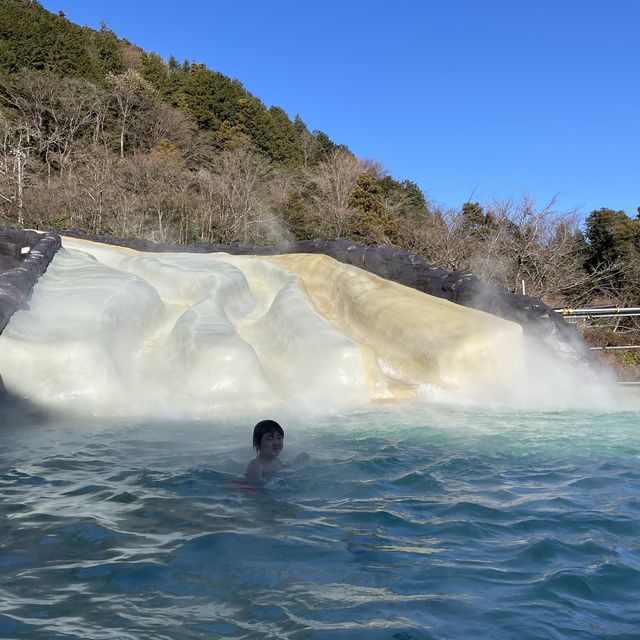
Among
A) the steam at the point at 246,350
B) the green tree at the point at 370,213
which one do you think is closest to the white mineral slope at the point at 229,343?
the steam at the point at 246,350

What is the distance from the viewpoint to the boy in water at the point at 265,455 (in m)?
4.36

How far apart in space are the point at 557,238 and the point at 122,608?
58.7 feet

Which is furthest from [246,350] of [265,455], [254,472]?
[254,472]

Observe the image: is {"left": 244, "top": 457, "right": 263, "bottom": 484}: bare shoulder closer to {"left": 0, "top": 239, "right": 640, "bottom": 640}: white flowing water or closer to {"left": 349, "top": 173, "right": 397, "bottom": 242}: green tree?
{"left": 0, "top": 239, "right": 640, "bottom": 640}: white flowing water

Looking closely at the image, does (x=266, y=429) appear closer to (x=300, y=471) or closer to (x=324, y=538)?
(x=300, y=471)

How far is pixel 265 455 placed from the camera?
4562mm

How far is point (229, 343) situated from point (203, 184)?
2013 centimetres

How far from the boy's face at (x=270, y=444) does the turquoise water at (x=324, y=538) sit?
18 cm

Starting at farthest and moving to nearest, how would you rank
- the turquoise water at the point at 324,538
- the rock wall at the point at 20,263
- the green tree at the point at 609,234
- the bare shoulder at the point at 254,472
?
the green tree at the point at 609,234 → the rock wall at the point at 20,263 → the bare shoulder at the point at 254,472 → the turquoise water at the point at 324,538

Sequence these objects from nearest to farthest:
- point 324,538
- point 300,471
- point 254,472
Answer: point 324,538 → point 254,472 → point 300,471

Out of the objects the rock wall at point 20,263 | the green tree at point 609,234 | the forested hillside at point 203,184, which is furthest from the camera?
the green tree at point 609,234

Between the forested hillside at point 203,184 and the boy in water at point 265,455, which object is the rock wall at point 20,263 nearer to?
the boy in water at point 265,455

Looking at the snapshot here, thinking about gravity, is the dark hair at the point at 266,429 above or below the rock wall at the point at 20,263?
below

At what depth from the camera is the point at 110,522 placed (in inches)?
140
